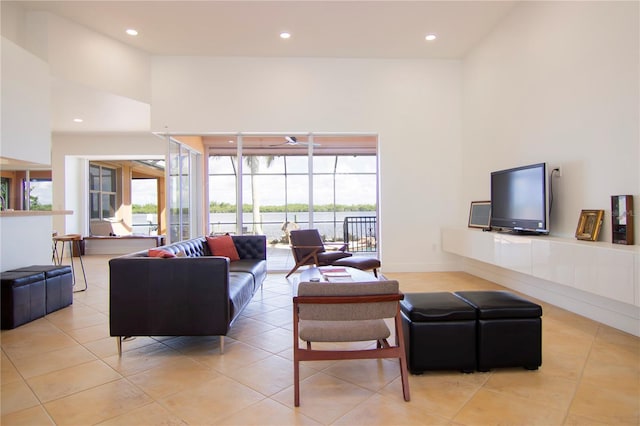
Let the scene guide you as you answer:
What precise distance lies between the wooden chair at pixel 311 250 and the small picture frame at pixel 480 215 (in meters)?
2.11

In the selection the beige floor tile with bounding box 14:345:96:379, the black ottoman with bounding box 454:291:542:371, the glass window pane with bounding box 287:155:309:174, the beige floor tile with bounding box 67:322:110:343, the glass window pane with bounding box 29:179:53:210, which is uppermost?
the glass window pane with bounding box 287:155:309:174

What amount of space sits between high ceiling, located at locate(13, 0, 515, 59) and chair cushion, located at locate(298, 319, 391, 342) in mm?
4194

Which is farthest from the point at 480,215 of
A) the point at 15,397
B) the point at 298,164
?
the point at 15,397

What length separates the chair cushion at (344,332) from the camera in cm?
225

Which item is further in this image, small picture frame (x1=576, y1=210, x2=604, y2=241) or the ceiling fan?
the ceiling fan

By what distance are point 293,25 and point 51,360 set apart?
4.94 m

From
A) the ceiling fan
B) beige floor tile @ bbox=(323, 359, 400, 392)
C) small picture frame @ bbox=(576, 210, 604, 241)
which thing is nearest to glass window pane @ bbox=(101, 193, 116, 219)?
the ceiling fan

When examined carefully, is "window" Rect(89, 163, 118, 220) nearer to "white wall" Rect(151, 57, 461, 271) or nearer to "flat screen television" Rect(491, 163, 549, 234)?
"white wall" Rect(151, 57, 461, 271)

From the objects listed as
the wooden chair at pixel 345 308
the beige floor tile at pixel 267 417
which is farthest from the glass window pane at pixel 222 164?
the beige floor tile at pixel 267 417

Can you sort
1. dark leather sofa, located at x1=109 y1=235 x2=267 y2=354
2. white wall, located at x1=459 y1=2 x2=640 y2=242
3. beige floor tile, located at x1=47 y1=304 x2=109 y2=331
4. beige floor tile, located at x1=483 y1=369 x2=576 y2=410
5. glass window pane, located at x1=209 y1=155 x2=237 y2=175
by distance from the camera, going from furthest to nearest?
glass window pane, located at x1=209 y1=155 x2=237 y2=175
beige floor tile, located at x1=47 y1=304 x2=109 y2=331
white wall, located at x1=459 y1=2 x2=640 y2=242
dark leather sofa, located at x1=109 y1=235 x2=267 y2=354
beige floor tile, located at x1=483 y1=369 x2=576 y2=410

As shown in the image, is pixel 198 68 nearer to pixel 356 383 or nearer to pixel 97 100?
pixel 97 100

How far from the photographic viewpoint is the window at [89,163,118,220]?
965 cm

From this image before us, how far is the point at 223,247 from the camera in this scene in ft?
15.7

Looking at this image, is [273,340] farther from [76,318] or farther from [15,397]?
[76,318]
